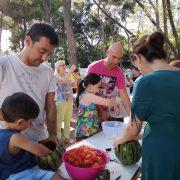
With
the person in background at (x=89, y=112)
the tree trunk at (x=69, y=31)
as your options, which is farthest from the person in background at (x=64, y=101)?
the tree trunk at (x=69, y=31)

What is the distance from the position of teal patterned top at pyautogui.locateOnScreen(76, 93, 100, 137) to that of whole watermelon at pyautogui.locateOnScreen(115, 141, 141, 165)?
40.1 inches

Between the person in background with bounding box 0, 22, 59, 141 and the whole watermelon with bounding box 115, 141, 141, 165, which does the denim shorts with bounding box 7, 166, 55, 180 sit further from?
the whole watermelon with bounding box 115, 141, 141, 165

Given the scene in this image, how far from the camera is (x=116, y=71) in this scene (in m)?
4.18

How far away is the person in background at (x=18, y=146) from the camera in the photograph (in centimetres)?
211

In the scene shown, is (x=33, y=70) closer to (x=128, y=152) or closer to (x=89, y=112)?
(x=128, y=152)

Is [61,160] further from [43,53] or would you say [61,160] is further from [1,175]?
[43,53]

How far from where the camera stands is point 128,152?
2.52 meters

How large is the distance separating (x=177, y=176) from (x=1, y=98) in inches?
54.3

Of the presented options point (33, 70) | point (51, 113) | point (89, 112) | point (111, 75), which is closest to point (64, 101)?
point (111, 75)

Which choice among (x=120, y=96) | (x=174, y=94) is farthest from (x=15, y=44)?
(x=174, y=94)

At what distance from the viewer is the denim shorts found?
2.12 metres

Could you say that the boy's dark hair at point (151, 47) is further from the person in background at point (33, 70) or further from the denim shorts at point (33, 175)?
the denim shorts at point (33, 175)

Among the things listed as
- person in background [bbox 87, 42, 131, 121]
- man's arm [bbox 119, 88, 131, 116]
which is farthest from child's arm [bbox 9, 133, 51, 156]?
man's arm [bbox 119, 88, 131, 116]

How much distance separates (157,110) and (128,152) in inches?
22.3
